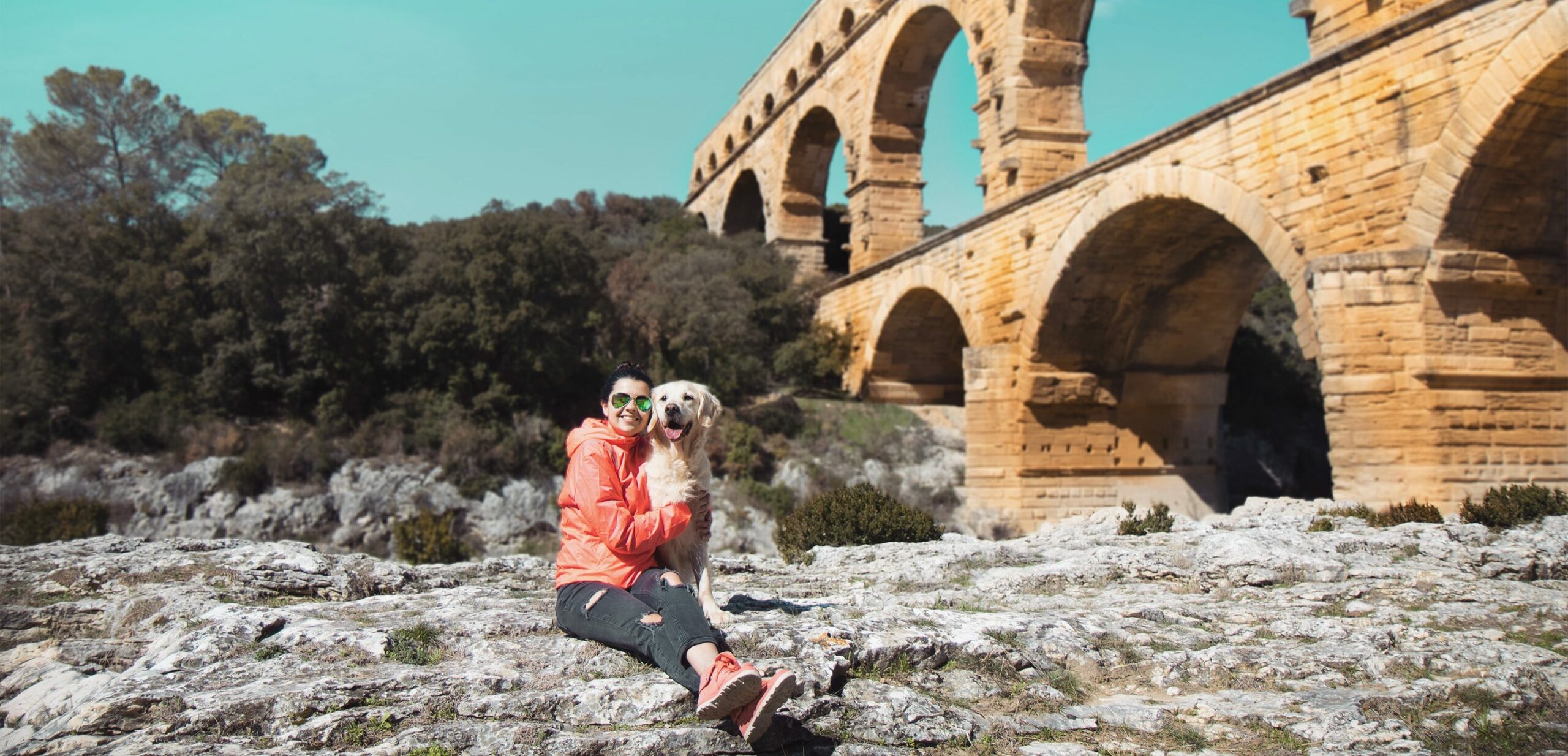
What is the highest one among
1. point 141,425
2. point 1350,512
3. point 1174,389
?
point 1174,389

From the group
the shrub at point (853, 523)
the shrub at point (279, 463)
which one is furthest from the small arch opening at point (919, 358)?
the shrub at point (853, 523)

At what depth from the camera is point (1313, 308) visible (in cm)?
895

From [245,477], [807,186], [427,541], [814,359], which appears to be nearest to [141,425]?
[245,477]

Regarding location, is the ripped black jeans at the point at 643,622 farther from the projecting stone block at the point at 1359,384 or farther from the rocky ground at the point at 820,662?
the projecting stone block at the point at 1359,384

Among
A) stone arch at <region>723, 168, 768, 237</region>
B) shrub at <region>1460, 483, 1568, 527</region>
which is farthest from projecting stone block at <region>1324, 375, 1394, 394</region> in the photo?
stone arch at <region>723, 168, 768, 237</region>

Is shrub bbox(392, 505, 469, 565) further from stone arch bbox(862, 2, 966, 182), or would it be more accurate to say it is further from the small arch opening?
stone arch bbox(862, 2, 966, 182)

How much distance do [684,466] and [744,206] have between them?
2920 centimetres

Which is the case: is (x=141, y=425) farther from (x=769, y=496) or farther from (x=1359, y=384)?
(x=1359, y=384)

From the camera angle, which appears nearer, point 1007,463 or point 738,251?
point 1007,463

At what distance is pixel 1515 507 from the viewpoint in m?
6.80

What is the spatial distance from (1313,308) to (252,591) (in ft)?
27.8

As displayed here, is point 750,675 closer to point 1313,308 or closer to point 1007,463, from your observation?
point 1313,308

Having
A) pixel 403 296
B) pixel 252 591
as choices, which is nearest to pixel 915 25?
pixel 403 296

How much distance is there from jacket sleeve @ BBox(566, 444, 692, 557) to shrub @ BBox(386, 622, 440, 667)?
2.20 feet
